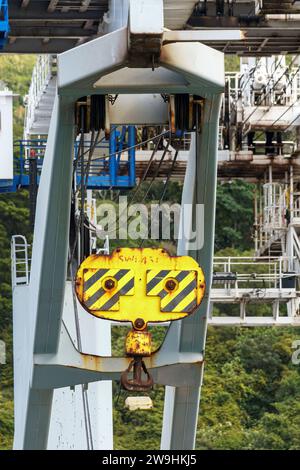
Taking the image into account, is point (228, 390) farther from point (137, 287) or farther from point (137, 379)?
point (137, 287)

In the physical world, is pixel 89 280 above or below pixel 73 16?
below

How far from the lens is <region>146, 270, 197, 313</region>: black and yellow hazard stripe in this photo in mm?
23406

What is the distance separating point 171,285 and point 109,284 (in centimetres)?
70

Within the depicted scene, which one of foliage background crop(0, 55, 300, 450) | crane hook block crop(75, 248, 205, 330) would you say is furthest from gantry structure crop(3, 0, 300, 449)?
foliage background crop(0, 55, 300, 450)

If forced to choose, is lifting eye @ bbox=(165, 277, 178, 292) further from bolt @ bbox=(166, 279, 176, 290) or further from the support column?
the support column

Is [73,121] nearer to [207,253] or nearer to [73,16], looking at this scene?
[207,253]

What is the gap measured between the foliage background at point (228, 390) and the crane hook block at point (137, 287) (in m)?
35.9

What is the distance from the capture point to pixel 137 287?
2347 cm

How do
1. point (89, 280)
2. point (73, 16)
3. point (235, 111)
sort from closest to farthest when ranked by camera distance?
1. point (89, 280)
2. point (73, 16)
3. point (235, 111)

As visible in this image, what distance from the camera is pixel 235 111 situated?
4888cm

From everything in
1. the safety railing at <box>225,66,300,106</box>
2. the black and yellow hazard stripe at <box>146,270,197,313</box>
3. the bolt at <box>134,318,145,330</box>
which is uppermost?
the safety railing at <box>225,66,300,106</box>

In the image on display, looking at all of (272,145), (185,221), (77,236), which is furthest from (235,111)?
(185,221)
